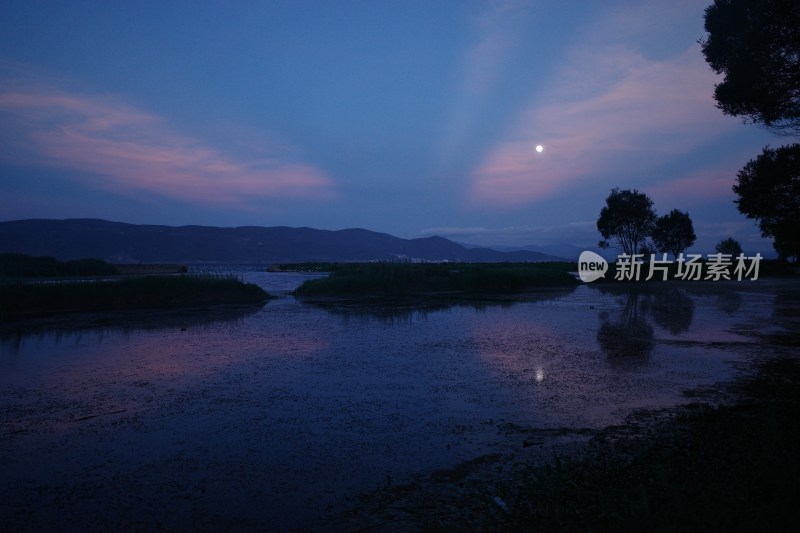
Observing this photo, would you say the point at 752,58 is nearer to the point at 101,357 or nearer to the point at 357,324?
the point at 357,324

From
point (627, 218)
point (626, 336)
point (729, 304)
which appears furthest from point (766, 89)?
point (627, 218)

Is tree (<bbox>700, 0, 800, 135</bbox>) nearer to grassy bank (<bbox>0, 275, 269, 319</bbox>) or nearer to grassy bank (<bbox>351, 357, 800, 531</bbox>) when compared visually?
grassy bank (<bbox>351, 357, 800, 531</bbox>)

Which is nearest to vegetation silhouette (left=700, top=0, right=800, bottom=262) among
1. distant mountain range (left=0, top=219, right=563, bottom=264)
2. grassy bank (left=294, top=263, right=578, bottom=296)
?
grassy bank (left=294, top=263, right=578, bottom=296)

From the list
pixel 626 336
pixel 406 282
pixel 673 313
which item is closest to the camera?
pixel 626 336

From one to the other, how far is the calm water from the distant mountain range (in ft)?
407

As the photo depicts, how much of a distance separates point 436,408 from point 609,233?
194 ft

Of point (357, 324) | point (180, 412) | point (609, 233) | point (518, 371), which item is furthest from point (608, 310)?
point (609, 233)

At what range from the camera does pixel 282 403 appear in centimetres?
827

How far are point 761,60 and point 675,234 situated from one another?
61.7 meters

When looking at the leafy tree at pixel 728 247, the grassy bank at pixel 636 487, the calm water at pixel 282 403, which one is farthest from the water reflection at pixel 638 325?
the leafy tree at pixel 728 247

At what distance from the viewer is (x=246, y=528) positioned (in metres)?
4.40

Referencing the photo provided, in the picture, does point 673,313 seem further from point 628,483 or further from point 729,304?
point 628,483

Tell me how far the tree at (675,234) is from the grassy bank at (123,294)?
57.4m

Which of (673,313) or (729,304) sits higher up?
(729,304)
